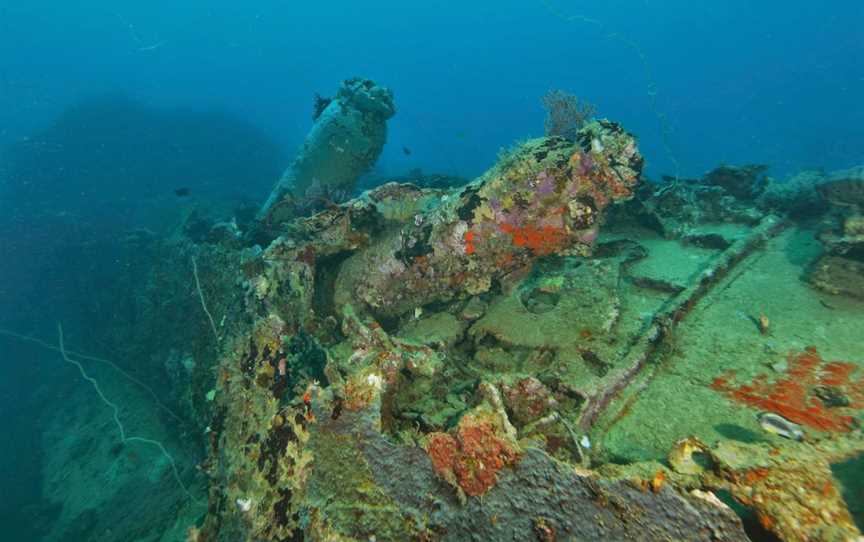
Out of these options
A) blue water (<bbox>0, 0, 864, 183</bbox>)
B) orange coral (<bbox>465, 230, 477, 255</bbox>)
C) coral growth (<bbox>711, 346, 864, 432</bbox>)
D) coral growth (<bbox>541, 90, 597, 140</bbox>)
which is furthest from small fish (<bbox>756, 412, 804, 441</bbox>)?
blue water (<bbox>0, 0, 864, 183</bbox>)

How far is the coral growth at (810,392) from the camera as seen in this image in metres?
2.81

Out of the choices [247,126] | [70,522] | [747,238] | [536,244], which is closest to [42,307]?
[70,522]

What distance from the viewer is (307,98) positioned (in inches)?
3233

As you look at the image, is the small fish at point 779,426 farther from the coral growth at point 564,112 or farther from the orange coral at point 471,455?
the coral growth at point 564,112

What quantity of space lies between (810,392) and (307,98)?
90.0 meters

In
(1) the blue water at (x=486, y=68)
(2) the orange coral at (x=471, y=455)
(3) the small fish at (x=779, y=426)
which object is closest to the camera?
(2) the orange coral at (x=471, y=455)

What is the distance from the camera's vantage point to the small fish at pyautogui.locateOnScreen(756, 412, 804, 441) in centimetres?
268

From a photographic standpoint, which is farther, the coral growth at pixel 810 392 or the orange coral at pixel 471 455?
the coral growth at pixel 810 392

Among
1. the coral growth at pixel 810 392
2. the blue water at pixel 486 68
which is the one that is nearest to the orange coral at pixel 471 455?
the coral growth at pixel 810 392

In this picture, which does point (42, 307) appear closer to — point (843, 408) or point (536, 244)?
point (536, 244)

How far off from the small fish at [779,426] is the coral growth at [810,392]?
109 mm

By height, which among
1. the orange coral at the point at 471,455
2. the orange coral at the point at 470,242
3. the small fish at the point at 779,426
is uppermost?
the small fish at the point at 779,426

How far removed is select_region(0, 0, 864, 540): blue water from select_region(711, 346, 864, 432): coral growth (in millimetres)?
3476

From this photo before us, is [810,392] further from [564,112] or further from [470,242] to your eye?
[564,112]
